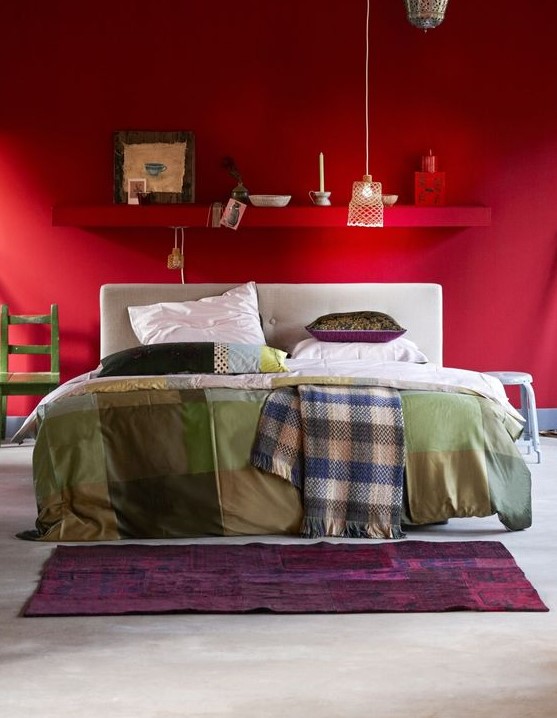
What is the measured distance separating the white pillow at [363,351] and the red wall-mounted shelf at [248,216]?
0.79 m

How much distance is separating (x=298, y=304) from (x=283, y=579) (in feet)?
9.02

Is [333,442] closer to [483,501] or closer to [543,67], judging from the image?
[483,501]

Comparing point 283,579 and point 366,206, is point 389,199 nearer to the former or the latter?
point 366,206

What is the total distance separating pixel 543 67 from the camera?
21.5 feet

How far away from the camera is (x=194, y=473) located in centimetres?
443

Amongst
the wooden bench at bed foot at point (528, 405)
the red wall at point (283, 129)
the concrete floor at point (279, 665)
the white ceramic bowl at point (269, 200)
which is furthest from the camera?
the red wall at point (283, 129)

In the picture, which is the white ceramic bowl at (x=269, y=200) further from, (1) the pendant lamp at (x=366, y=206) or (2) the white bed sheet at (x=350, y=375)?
(2) the white bed sheet at (x=350, y=375)

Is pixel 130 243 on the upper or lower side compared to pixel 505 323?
upper

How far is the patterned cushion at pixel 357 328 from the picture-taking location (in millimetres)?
5910

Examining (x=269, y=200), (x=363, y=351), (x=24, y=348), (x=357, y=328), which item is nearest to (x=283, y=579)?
(x=363, y=351)

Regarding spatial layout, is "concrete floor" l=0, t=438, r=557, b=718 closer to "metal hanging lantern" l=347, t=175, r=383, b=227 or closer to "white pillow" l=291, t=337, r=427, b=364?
"white pillow" l=291, t=337, r=427, b=364

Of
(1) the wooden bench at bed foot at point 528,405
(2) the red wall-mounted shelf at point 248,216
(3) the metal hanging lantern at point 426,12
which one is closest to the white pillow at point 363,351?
(1) the wooden bench at bed foot at point 528,405

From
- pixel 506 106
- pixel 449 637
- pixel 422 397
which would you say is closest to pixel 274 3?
pixel 506 106

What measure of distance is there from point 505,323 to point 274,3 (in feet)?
7.11
